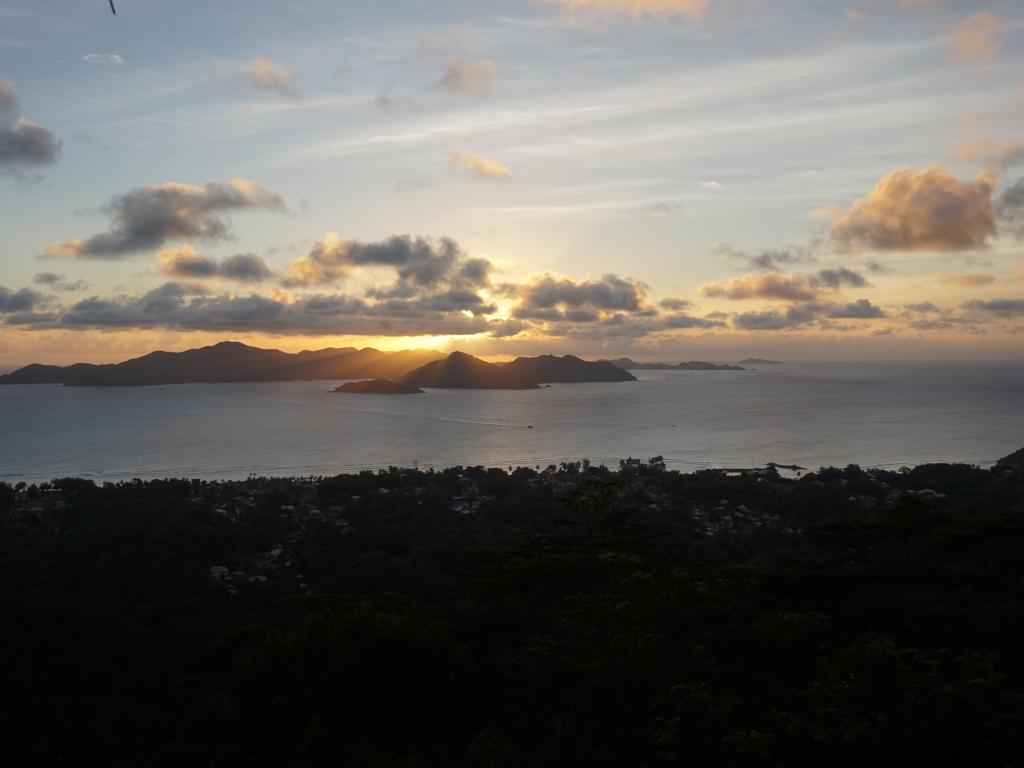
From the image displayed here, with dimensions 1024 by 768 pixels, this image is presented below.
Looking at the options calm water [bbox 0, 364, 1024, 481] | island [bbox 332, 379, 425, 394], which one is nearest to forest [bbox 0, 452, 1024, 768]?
calm water [bbox 0, 364, 1024, 481]

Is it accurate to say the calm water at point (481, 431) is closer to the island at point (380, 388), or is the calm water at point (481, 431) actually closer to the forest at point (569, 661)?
the island at point (380, 388)

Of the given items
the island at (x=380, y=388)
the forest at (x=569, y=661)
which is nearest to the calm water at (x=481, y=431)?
the island at (x=380, y=388)

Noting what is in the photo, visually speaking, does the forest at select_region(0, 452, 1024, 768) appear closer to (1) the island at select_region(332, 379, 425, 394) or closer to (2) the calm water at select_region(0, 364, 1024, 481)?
(2) the calm water at select_region(0, 364, 1024, 481)

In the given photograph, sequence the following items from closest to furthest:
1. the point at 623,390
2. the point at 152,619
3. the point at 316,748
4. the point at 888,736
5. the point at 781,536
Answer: the point at 888,736
the point at 316,748
the point at 152,619
the point at 781,536
the point at 623,390

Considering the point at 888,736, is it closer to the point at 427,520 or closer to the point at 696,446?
the point at 427,520

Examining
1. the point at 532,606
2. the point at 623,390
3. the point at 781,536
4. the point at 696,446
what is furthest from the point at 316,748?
the point at 623,390

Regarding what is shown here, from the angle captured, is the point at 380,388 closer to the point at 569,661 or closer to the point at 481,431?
the point at 481,431
